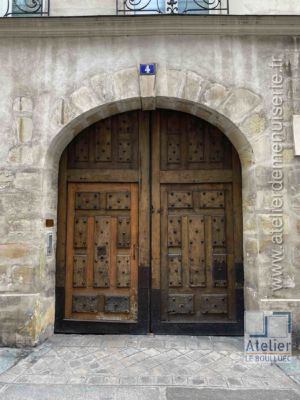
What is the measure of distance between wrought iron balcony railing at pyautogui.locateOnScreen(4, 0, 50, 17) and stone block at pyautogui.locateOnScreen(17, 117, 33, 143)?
4.46ft

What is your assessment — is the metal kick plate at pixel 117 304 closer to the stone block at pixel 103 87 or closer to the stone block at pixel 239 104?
the stone block at pixel 103 87

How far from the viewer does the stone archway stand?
3.72 m

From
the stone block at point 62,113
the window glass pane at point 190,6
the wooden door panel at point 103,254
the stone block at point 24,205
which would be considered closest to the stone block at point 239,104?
the window glass pane at point 190,6

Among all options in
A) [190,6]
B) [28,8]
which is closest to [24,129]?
[28,8]

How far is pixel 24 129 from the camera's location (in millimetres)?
3775

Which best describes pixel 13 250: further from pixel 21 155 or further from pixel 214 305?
pixel 214 305

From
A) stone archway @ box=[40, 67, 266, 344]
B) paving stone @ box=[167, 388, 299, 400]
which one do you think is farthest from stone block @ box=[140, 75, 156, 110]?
paving stone @ box=[167, 388, 299, 400]

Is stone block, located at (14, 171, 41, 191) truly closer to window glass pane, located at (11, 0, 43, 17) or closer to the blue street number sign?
the blue street number sign

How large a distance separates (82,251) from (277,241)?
238 centimetres

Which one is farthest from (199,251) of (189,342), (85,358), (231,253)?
(85,358)

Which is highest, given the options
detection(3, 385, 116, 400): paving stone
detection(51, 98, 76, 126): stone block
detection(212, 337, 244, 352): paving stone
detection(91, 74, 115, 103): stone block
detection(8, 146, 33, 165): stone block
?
detection(91, 74, 115, 103): stone block

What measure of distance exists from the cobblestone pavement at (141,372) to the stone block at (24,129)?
2.39 meters

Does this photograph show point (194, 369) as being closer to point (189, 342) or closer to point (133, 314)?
point (189, 342)

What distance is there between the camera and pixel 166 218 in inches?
162
